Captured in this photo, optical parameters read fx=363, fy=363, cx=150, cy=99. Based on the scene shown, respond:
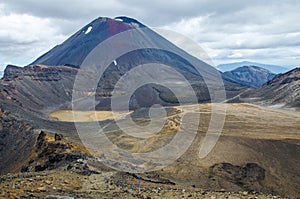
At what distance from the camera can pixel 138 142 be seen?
46.6 metres

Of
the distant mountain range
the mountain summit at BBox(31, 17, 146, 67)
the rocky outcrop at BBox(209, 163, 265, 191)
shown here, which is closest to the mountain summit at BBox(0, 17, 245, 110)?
the mountain summit at BBox(31, 17, 146, 67)

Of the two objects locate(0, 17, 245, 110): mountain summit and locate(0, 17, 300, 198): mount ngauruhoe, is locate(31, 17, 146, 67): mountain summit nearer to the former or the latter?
locate(0, 17, 245, 110): mountain summit

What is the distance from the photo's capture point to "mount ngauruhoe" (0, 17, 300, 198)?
57.3ft

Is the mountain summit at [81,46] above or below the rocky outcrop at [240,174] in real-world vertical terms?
above

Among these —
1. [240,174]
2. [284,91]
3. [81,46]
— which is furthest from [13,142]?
[81,46]

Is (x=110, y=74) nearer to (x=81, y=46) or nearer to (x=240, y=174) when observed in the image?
(x=81, y=46)

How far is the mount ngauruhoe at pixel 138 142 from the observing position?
17.5 metres

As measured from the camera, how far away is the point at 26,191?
1276cm

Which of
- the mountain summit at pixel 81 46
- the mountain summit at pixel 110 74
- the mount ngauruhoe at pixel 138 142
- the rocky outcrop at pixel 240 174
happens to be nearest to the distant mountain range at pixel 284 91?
the mount ngauruhoe at pixel 138 142

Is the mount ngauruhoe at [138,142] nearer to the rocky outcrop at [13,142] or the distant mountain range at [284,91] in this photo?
the rocky outcrop at [13,142]

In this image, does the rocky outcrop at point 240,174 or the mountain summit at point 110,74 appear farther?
the mountain summit at point 110,74

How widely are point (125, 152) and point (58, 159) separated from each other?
1437 centimetres

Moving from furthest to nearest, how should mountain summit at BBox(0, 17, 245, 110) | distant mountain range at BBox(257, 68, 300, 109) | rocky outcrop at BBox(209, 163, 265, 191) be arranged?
1. mountain summit at BBox(0, 17, 245, 110)
2. distant mountain range at BBox(257, 68, 300, 109)
3. rocky outcrop at BBox(209, 163, 265, 191)

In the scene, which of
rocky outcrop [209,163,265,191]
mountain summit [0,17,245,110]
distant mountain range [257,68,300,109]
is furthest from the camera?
mountain summit [0,17,245,110]
